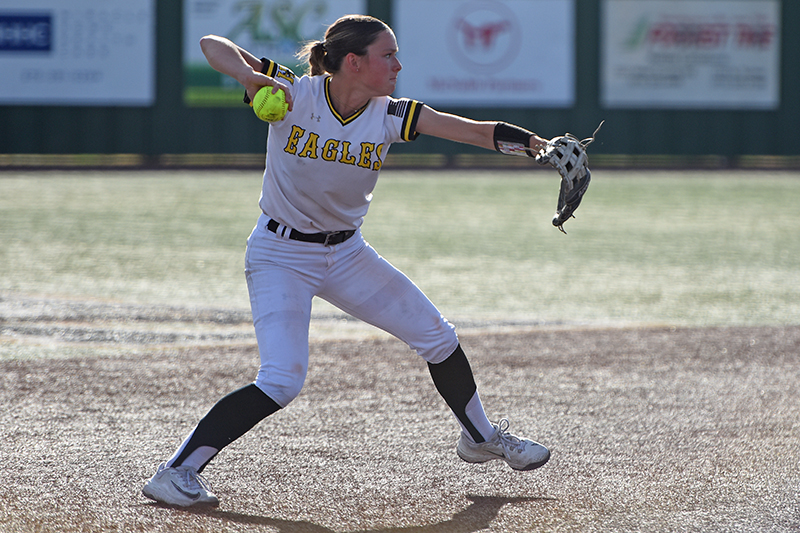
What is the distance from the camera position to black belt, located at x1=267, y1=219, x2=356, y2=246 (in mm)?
3436

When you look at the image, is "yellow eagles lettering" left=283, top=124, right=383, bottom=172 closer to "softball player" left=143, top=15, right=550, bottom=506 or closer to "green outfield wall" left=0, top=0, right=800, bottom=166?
"softball player" left=143, top=15, right=550, bottom=506

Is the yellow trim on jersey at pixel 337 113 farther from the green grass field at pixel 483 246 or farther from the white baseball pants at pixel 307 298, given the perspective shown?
the green grass field at pixel 483 246

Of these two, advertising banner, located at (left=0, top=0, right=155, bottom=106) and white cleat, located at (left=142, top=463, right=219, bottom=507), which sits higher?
advertising banner, located at (left=0, top=0, right=155, bottom=106)

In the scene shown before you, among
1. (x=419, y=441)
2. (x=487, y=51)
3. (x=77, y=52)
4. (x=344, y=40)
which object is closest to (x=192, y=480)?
(x=419, y=441)

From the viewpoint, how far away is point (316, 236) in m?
3.45

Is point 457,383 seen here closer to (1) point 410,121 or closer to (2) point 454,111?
(1) point 410,121

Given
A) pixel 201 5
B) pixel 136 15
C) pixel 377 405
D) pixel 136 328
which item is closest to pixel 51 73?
pixel 136 15

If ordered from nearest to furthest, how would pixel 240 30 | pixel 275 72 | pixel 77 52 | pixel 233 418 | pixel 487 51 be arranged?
pixel 233 418 → pixel 275 72 → pixel 77 52 → pixel 240 30 → pixel 487 51

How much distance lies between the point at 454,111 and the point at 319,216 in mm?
18189

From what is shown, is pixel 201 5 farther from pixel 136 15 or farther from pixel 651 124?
pixel 651 124

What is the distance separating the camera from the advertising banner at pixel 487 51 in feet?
69.1

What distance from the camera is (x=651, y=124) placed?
21.4 meters

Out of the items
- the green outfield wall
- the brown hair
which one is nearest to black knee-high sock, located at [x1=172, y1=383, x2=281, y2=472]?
the brown hair

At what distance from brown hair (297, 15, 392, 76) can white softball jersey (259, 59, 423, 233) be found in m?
0.07
